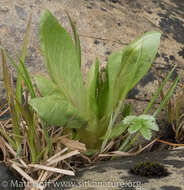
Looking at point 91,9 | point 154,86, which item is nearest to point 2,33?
point 91,9

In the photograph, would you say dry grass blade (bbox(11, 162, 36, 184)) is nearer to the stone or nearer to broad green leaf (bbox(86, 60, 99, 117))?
the stone

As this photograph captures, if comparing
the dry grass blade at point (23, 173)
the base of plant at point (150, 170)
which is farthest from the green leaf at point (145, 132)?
the dry grass blade at point (23, 173)

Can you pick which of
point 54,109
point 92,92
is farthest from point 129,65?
point 54,109

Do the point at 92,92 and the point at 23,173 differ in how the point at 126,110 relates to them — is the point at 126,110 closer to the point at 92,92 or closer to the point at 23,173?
the point at 92,92

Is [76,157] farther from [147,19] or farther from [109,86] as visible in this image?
[147,19]

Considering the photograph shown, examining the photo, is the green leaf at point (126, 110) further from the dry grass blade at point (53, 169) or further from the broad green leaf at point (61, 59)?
the dry grass blade at point (53, 169)

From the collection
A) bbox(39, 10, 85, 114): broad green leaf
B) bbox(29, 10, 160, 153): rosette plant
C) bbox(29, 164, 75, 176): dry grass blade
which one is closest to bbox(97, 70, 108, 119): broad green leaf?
bbox(29, 10, 160, 153): rosette plant
